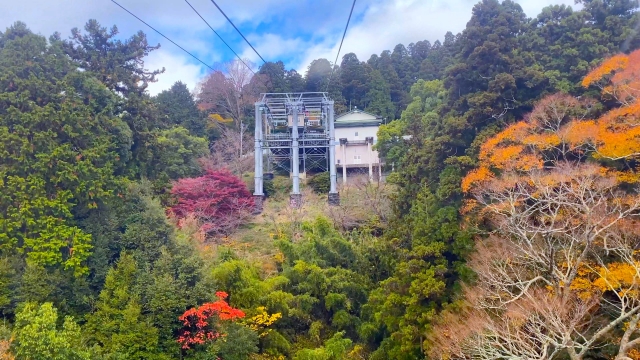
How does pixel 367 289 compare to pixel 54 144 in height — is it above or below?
below

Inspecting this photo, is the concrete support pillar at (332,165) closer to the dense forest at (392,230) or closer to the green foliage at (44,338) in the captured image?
the dense forest at (392,230)

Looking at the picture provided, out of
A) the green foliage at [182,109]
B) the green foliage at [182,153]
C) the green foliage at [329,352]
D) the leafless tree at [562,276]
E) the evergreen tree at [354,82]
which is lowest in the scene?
the green foliage at [329,352]

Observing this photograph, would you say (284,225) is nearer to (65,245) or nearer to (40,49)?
(65,245)

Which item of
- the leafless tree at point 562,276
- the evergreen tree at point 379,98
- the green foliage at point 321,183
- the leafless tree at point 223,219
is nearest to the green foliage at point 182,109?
the green foliage at point 321,183

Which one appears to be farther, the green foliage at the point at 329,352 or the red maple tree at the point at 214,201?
the red maple tree at the point at 214,201

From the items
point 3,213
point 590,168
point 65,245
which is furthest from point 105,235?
point 590,168

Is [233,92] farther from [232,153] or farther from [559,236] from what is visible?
[559,236]
